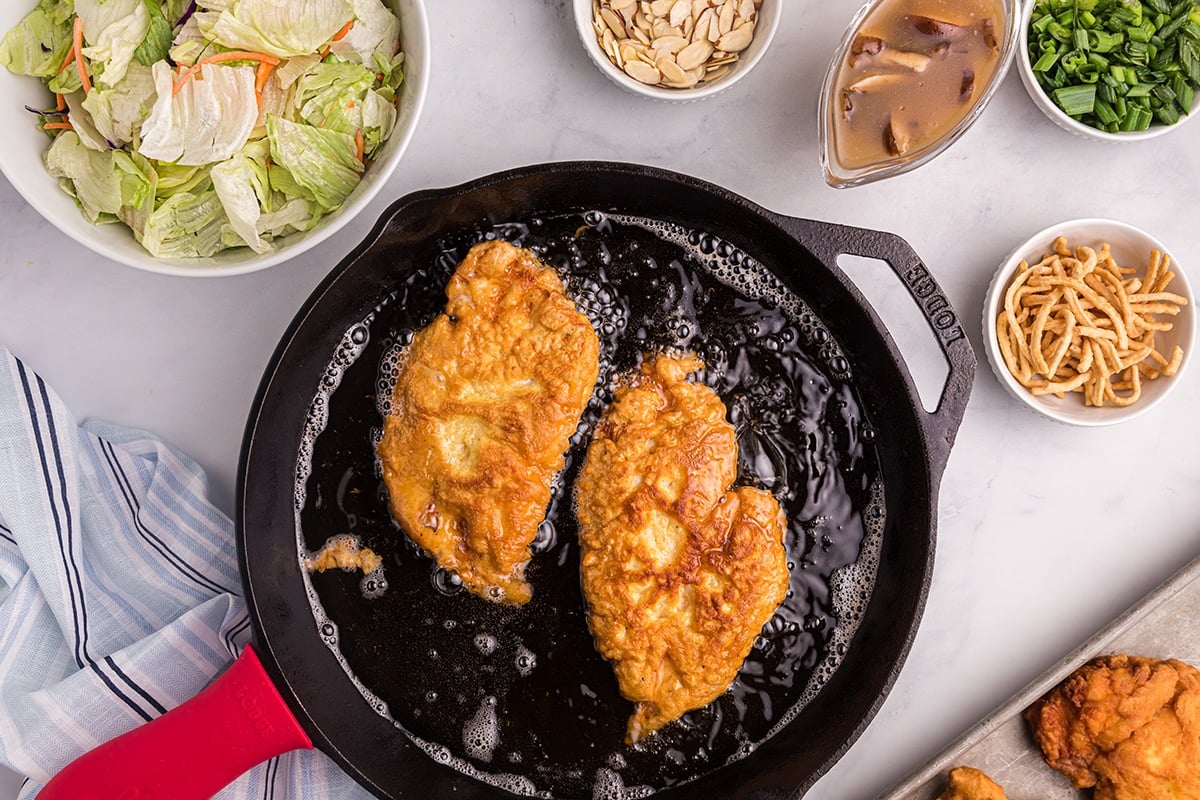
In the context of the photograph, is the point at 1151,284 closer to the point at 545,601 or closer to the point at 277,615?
the point at 545,601

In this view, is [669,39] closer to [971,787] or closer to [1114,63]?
[1114,63]

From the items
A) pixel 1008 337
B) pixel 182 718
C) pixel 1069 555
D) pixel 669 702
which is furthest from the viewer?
pixel 1069 555

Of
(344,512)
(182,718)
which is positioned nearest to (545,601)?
(344,512)

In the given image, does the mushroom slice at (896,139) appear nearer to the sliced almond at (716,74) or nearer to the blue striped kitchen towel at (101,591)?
the sliced almond at (716,74)

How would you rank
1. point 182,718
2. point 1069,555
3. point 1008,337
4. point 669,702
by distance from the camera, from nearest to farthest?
point 182,718 < point 669,702 < point 1008,337 < point 1069,555

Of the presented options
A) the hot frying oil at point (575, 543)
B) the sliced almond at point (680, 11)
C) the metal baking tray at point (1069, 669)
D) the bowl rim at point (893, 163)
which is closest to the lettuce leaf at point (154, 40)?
the hot frying oil at point (575, 543)

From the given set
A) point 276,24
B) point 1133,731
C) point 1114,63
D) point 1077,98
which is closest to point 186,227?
point 276,24
